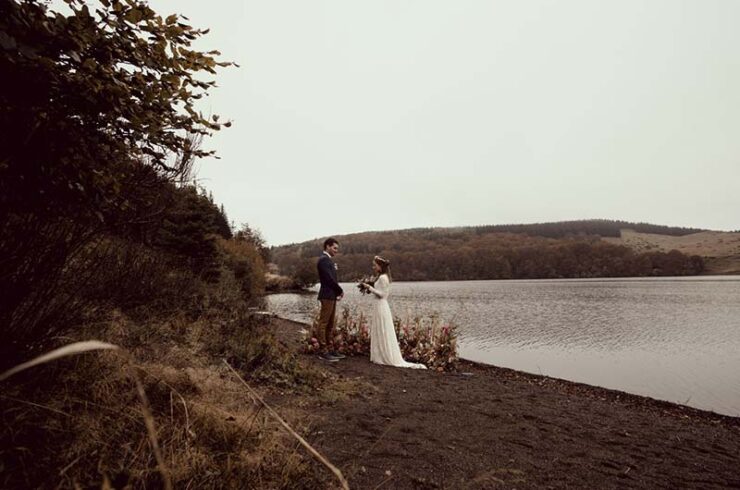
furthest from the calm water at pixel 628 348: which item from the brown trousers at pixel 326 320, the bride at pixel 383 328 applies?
the brown trousers at pixel 326 320

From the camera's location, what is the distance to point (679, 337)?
1661cm

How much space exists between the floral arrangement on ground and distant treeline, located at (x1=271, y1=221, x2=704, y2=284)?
198 ft

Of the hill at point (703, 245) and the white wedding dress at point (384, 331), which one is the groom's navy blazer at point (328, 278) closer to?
the white wedding dress at point (384, 331)

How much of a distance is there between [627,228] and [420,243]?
73978 mm

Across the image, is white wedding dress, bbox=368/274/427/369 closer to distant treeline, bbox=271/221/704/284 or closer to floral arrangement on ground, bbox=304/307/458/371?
floral arrangement on ground, bbox=304/307/458/371

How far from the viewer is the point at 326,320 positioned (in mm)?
9047

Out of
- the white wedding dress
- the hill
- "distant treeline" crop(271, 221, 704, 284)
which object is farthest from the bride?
the hill

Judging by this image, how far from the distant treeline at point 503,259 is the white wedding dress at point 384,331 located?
203 ft

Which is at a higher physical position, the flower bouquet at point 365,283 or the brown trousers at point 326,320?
the flower bouquet at point 365,283

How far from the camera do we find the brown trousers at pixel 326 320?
8.90 meters

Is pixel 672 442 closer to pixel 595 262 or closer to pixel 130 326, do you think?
pixel 130 326

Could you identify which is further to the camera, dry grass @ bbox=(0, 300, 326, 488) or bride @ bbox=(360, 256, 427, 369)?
bride @ bbox=(360, 256, 427, 369)

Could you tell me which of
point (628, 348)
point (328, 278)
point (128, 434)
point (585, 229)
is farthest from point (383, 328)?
point (585, 229)

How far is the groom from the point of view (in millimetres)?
8539
